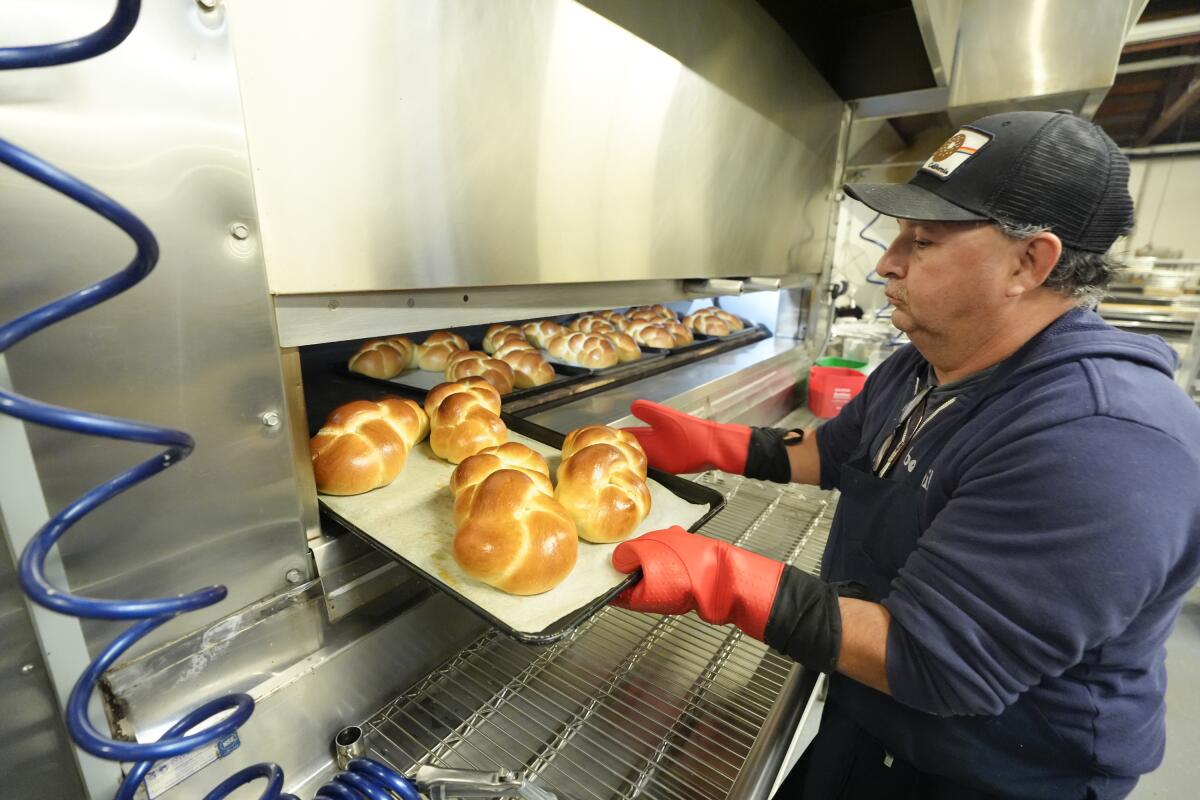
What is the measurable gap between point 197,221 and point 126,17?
266 mm

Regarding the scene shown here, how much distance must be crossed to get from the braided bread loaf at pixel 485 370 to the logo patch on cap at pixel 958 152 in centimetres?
112

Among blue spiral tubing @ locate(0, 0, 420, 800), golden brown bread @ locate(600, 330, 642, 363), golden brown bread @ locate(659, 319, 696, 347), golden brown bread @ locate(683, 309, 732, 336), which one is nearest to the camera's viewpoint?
blue spiral tubing @ locate(0, 0, 420, 800)

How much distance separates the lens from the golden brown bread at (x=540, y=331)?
2211 mm

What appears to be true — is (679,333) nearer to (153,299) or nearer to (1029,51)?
(1029,51)

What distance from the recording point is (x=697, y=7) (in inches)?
51.2

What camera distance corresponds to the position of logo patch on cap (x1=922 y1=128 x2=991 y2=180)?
0.81 metres

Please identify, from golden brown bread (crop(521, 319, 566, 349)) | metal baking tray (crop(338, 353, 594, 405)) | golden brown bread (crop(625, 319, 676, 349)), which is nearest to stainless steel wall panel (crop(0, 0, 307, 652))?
metal baking tray (crop(338, 353, 594, 405))

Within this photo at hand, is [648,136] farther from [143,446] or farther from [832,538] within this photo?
[143,446]

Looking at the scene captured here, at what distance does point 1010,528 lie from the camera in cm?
68

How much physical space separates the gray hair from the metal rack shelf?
2.60 feet

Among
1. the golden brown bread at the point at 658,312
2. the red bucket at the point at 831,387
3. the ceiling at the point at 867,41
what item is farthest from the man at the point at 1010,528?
the golden brown bread at the point at 658,312

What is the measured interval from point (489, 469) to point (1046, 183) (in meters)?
0.96

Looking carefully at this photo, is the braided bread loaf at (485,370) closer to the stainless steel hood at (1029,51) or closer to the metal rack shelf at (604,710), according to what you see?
the metal rack shelf at (604,710)

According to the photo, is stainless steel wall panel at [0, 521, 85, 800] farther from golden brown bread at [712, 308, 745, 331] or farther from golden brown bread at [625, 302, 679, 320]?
golden brown bread at [712, 308, 745, 331]
